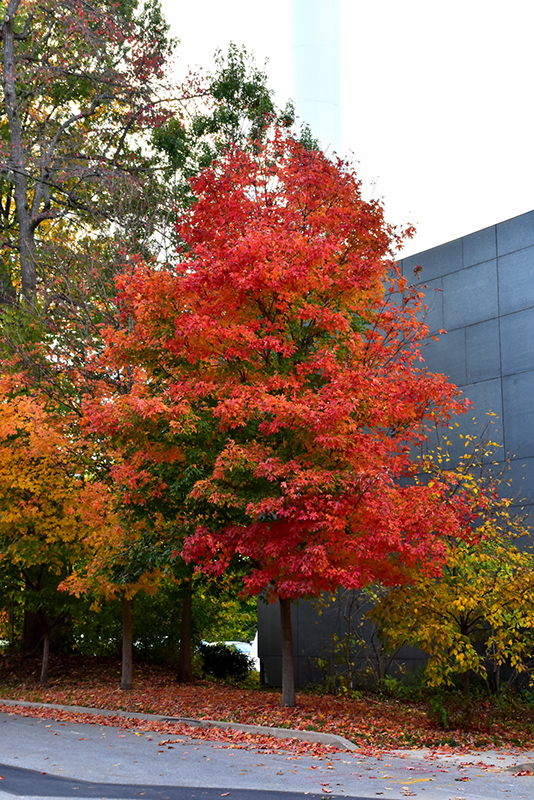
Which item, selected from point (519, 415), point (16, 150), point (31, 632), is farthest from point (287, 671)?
point (16, 150)

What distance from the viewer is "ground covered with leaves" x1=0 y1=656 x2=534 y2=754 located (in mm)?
11125

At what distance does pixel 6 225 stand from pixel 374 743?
2090 centimetres

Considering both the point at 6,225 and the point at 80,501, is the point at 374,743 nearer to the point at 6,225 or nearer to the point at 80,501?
the point at 80,501

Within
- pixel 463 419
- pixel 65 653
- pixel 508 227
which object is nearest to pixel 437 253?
pixel 508 227

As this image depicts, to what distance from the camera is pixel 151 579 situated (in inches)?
618

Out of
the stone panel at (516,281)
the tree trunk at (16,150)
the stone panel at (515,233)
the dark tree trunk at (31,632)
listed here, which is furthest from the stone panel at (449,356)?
the dark tree trunk at (31,632)

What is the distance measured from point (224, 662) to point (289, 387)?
1355cm

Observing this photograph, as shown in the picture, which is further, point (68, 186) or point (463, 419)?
point (68, 186)

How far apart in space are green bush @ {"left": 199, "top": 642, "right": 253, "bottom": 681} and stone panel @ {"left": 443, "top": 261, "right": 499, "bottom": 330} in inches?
482

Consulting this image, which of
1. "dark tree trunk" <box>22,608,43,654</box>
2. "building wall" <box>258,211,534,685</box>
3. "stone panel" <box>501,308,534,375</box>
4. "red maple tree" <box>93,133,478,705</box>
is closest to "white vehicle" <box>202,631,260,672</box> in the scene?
"dark tree trunk" <box>22,608,43,654</box>

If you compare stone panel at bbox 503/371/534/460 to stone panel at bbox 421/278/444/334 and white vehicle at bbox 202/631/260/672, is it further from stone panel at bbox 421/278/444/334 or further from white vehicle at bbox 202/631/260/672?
white vehicle at bbox 202/631/260/672

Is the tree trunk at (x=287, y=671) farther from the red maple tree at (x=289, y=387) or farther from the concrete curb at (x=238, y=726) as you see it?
the concrete curb at (x=238, y=726)

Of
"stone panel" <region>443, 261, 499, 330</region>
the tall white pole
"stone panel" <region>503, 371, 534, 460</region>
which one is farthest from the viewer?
the tall white pole

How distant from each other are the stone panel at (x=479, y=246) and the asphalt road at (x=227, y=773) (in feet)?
35.4
